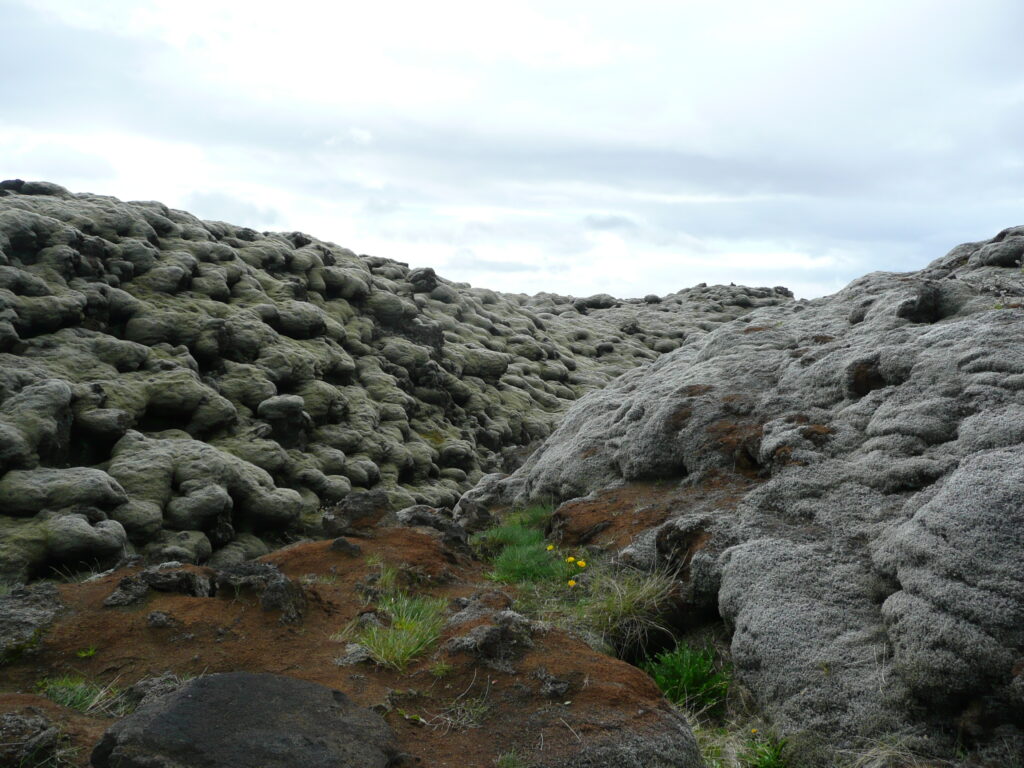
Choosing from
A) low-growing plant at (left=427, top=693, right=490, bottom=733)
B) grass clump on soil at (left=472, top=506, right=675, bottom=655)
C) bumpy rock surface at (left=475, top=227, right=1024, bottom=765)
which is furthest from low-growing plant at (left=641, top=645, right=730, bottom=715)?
low-growing plant at (left=427, top=693, right=490, bottom=733)

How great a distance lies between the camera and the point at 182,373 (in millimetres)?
16578

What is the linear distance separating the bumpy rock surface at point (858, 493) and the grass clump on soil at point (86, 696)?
203 inches

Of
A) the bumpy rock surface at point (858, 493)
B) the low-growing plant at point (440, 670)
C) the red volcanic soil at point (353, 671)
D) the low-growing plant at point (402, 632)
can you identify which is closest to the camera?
the red volcanic soil at point (353, 671)

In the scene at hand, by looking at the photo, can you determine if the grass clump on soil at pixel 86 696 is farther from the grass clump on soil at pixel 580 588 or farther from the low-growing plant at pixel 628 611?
the low-growing plant at pixel 628 611

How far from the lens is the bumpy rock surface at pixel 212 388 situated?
41.9ft

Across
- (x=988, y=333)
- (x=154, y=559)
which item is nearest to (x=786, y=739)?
(x=988, y=333)

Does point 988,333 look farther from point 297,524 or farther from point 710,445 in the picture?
point 297,524

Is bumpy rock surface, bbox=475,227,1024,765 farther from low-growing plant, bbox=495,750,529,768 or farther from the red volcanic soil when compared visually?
low-growing plant, bbox=495,750,529,768

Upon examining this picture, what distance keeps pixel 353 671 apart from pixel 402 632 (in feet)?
1.91

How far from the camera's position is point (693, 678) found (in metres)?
7.64

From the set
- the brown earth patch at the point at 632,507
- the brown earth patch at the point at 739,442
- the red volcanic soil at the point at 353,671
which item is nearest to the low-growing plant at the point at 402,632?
the red volcanic soil at the point at 353,671

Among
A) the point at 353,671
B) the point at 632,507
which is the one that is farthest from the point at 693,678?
the point at 632,507

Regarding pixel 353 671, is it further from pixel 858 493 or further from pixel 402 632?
pixel 858 493

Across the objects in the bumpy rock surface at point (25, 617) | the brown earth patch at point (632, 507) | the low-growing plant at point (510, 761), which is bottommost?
the bumpy rock surface at point (25, 617)
